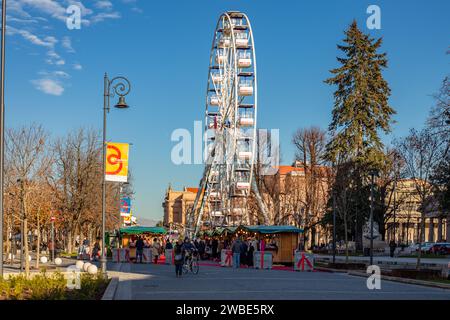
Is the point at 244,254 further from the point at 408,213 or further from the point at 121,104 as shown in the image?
the point at 408,213

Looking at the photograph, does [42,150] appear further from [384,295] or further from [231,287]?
[384,295]

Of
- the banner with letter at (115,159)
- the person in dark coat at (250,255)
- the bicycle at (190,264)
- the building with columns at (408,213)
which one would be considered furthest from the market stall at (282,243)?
the banner with letter at (115,159)

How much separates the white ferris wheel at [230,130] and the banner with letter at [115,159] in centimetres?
3955

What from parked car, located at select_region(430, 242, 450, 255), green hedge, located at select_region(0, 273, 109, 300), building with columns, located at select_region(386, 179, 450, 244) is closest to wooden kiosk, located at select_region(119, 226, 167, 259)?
building with columns, located at select_region(386, 179, 450, 244)

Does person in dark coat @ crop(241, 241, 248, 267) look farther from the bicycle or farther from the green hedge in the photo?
the green hedge

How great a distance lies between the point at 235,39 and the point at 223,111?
938cm

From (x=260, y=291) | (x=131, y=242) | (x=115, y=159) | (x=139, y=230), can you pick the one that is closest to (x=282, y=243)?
(x=139, y=230)

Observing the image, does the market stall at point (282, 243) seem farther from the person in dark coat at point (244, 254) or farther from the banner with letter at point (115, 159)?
the banner with letter at point (115, 159)

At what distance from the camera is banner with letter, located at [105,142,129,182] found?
28761mm

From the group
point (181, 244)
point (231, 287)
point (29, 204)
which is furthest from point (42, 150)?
point (231, 287)

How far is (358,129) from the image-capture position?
67.1 meters

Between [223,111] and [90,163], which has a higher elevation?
[223,111]

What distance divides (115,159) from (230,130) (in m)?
47.1

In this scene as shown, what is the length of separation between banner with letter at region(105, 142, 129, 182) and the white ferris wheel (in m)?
39.5
